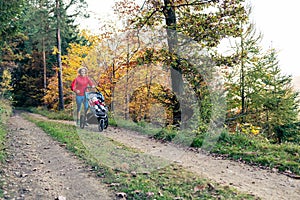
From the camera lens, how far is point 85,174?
16.0 feet

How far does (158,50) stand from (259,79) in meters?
8.46

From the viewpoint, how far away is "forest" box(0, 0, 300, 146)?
30.4 feet

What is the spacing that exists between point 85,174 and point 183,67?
19.5 feet

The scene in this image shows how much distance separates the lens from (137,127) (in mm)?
10328

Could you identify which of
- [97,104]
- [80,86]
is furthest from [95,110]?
[80,86]

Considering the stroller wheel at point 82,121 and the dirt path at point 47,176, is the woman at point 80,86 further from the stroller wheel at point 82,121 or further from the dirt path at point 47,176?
the dirt path at point 47,176

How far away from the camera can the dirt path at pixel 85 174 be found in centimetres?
427

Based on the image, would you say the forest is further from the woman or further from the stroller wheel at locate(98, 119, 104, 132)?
the woman

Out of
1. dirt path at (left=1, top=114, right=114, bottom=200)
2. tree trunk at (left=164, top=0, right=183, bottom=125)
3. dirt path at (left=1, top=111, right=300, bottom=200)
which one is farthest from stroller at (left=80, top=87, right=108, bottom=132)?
tree trunk at (left=164, top=0, right=183, bottom=125)

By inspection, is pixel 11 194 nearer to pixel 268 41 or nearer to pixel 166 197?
pixel 166 197

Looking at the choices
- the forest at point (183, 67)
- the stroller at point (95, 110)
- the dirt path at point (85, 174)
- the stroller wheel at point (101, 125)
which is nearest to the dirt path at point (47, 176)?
the dirt path at point (85, 174)

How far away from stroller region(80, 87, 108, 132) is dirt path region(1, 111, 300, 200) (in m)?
1.32

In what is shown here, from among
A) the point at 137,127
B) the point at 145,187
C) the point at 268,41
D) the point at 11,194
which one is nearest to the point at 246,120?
the point at 268,41

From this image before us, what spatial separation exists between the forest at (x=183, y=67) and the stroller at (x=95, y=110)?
2.47m
